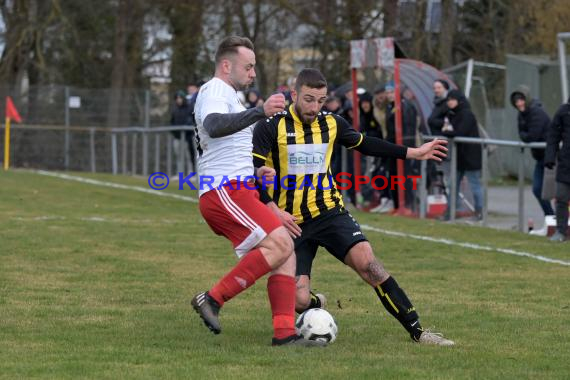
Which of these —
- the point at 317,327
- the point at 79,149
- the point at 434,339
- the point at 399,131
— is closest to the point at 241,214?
the point at 317,327

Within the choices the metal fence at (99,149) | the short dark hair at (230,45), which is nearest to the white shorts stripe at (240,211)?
the short dark hair at (230,45)

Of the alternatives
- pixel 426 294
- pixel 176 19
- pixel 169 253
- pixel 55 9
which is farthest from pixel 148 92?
pixel 426 294

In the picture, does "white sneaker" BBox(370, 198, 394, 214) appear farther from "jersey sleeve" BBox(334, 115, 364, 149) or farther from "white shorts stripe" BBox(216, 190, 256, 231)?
"white shorts stripe" BBox(216, 190, 256, 231)

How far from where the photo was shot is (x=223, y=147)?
6.85 metres

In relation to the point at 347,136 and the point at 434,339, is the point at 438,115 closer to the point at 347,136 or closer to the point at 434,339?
the point at 347,136

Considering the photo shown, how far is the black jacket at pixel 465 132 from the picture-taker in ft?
51.3

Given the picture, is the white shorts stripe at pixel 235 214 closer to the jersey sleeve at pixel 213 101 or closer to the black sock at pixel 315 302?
the jersey sleeve at pixel 213 101

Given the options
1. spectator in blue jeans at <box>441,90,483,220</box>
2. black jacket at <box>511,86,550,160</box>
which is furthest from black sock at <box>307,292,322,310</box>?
spectator in blue jeans at <box>441,90,483,220</box>

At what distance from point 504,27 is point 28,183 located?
48.2 ft

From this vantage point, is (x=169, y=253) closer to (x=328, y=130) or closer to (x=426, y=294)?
(x=426, y=294)

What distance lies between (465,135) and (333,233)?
8910mm

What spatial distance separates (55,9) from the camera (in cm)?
3228

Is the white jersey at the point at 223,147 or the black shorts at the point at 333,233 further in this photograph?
the black shorts at the point at 333,233

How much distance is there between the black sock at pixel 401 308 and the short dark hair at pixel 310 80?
47.7 inches
